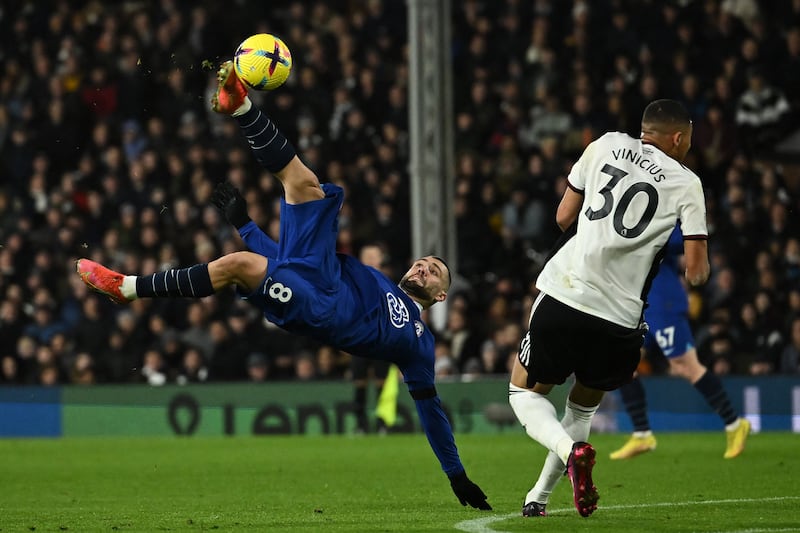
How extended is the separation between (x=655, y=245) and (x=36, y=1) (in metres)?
18.1

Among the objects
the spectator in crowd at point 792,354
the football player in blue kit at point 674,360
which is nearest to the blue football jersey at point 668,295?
the football player in blue kit at point 674,360

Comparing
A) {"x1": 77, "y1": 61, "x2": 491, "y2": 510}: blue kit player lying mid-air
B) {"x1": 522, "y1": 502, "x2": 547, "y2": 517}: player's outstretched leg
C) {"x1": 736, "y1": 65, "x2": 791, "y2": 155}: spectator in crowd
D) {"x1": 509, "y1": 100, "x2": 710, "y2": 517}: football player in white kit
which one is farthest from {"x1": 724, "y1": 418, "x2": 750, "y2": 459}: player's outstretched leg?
{"x1": 736, "y1": 65, "x2": 791, "y2": 155}: spectator in crowd

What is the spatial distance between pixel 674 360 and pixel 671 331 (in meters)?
0.32

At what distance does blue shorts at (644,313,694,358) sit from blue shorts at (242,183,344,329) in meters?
5.01

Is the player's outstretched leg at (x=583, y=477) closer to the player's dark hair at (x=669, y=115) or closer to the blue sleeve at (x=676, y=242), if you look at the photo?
the player's dark hair at (x=669, y=115)

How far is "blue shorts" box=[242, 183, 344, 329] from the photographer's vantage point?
7.63 m

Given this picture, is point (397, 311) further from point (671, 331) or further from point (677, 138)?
point (671, 331)

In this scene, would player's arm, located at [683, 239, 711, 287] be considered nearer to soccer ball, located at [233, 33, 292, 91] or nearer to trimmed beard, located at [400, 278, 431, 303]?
trimmed beard, located at [400, 278, 431, 303]

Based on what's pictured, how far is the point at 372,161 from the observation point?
19.5 metres

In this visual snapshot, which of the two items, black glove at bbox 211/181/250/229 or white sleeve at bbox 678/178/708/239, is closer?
white sleeve at bbox 678/178/708/239

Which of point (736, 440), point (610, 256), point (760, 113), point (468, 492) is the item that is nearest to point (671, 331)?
point (736, 440)

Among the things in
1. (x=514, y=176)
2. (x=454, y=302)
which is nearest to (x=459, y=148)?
(x=514, y=176)

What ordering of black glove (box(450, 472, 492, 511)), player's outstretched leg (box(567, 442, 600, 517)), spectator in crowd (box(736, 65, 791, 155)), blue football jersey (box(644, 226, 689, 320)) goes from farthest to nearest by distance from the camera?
spectator in crowd (box(736, 65, 791, 155)) → blue football jersey (box(644, 226, 689, 320)) → black glove (box(450, 472, 492, 511)) → player's outstretched leg (box(567, 442, 600, 517))

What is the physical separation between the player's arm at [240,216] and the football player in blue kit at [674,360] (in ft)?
15.2
